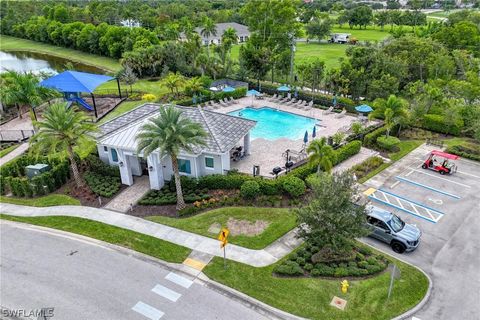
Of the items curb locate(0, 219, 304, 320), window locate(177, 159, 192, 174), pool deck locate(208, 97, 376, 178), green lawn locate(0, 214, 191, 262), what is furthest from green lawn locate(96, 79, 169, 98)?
curb locate(0, 219, 304, 320)

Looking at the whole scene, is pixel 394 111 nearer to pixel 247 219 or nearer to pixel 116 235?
pixel 247 219

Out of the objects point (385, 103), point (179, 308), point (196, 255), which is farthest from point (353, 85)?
point (179, 308)

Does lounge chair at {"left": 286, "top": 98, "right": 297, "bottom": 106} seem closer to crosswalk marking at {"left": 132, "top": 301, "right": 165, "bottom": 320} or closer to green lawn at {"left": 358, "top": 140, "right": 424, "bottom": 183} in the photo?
green lawn at {"left": 358, "top": 140, "right": 424, "bottom": 183}

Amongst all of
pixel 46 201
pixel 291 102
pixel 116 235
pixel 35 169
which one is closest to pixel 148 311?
pixel 116 235

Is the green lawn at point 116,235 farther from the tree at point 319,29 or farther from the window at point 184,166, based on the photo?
the tree at point 319,29

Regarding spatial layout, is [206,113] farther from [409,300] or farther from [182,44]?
[182,44]
